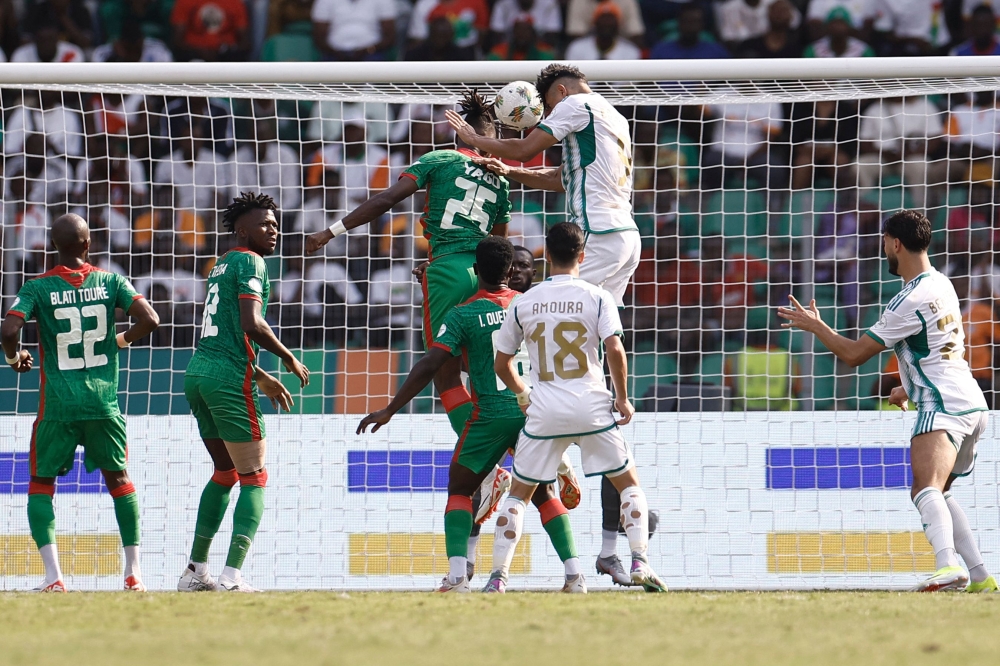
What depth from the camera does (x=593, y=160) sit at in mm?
6828

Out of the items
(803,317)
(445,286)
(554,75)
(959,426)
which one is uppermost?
(554,75)

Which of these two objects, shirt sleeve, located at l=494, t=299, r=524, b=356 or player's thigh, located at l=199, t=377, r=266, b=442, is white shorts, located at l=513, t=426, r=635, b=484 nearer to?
shirt sleeve, located at l=494, t=299, r=524, b=356

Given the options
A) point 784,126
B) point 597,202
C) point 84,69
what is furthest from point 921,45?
point 84,69

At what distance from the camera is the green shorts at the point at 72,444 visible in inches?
263

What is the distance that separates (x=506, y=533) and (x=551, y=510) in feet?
1.26

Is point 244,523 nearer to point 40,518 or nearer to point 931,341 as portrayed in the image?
point 40,518

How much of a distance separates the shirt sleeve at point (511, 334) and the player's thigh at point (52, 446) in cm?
236

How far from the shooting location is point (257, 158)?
10.3 metres

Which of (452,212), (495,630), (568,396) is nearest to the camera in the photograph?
(495,630)

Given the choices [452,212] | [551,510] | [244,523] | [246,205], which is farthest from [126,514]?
[452,212]

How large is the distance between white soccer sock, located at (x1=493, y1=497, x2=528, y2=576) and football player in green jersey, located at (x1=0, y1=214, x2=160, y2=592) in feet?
6.72

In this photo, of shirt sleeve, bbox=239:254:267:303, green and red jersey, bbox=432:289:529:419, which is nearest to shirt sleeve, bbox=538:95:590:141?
green and red jersey, bbox=432:289:529:419

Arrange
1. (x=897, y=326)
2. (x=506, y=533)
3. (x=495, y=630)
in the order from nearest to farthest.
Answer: (x=495, y=630) < (x=506, y=533) < (x=897, y=326)

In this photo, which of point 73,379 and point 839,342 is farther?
point 73,379
